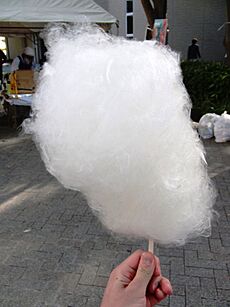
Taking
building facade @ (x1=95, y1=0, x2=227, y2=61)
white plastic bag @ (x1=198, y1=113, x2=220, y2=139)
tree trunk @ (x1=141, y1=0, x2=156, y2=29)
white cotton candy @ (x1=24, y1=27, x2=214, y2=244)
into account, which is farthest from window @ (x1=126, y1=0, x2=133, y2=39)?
white cotton candy @ (x1=24, y1=27, x2=214, y2=244)

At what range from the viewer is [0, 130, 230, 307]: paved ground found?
281 centimetres

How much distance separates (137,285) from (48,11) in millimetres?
6965

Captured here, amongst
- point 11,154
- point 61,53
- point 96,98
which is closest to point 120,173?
point 96,98

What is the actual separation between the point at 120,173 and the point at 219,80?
286 inches

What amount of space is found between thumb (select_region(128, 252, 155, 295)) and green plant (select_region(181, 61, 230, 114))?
21.5 ft

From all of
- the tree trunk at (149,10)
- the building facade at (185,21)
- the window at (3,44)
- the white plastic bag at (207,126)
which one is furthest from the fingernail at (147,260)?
the building facade at (185,21)

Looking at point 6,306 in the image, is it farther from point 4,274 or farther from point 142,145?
point 142,145

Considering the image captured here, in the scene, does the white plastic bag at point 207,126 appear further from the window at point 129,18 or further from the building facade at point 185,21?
the window at point 129,18

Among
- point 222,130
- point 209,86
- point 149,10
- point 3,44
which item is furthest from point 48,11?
point 3,44

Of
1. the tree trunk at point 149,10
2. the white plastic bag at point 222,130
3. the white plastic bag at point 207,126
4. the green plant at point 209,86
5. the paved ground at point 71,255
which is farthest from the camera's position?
the tree trunk at point 149,10

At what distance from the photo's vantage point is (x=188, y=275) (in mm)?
3012

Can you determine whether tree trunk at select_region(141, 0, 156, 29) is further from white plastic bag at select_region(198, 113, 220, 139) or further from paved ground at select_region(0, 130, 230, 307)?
paved ground at select_region(0, 130, 230, 307)

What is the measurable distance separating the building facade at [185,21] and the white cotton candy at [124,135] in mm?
16556

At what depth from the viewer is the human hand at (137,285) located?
1.36m
